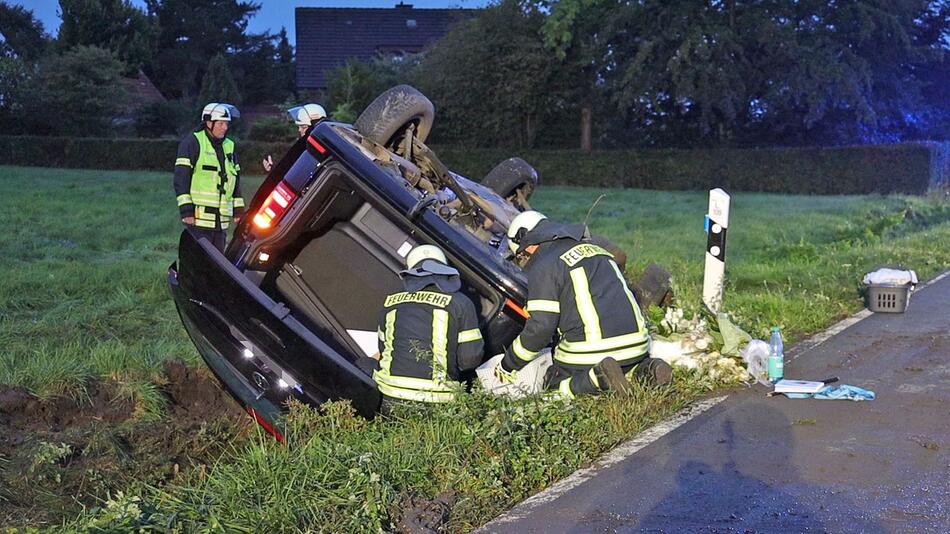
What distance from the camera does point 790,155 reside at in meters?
30.9

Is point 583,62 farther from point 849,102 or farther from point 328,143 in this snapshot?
point 328,143

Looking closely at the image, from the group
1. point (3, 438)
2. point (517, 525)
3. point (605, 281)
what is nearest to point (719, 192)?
point (605, 281)

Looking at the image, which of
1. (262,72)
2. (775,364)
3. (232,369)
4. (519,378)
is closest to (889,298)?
(775,364)

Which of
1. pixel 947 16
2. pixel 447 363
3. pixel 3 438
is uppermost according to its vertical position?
pixel 947 16

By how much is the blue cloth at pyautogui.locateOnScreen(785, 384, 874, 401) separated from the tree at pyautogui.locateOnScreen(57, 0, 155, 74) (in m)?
41.1

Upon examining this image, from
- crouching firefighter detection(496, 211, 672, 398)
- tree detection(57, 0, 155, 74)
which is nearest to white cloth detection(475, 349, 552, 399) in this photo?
crouching firefighter detection(496, 211, 672, 398)

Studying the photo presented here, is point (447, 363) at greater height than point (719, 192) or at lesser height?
lesser

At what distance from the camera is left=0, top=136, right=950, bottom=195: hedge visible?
97.4 ft

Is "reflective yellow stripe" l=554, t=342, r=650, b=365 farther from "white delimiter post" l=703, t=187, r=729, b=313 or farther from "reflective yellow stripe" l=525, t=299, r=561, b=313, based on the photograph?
"white delimiter post" l=703, t=187, r=729, b=313

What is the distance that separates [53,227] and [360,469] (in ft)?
33.9

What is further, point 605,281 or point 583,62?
point 583,62

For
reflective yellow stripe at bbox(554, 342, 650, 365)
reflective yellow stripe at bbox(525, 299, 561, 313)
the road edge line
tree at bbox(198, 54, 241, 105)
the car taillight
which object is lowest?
the road edge line

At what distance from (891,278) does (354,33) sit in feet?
148

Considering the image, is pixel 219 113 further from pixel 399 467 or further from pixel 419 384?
pixel 399 467
